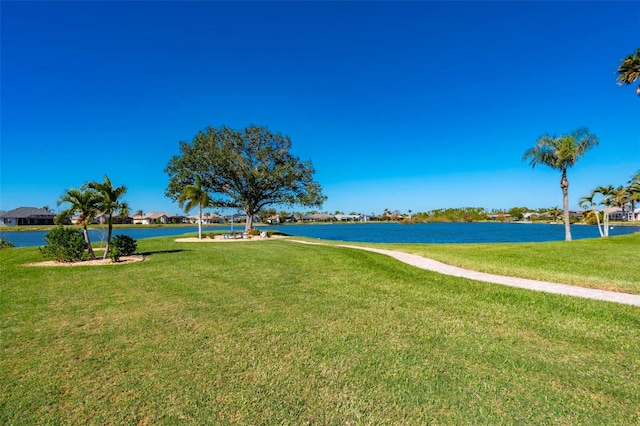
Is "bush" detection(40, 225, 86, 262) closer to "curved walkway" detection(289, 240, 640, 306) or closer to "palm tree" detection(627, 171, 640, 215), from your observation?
"curved walkway" detection(289, 240, 640, 306)

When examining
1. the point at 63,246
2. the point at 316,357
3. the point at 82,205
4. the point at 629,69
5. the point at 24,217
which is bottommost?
the point at 316,357

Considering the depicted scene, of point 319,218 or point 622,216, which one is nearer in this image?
point 622,216

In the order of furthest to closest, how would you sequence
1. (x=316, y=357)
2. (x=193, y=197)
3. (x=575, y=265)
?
(x=193, y=197) < (x=575, y=265) < (x=316, y=357)

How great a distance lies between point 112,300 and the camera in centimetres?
688

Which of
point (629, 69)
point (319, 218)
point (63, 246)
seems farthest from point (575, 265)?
point (319, 218)

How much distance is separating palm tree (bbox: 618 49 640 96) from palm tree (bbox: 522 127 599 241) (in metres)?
5.49

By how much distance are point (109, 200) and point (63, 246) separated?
2335 mm

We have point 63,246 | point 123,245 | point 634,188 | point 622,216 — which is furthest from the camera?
point 622,216

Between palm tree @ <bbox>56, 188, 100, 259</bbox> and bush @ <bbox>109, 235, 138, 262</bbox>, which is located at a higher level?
palm tree @ <bbox>56, 188, 100, 259</bbox>

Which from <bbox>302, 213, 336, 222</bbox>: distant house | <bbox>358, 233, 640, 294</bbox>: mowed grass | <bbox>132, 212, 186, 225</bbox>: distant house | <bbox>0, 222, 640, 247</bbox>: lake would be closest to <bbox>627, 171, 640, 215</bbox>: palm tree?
<bbox>0, 222, 640, 247</bbox>: lake

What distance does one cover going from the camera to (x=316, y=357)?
4.00 m

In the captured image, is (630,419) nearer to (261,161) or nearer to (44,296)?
(44,296)

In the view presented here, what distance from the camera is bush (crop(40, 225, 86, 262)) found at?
12.3 m

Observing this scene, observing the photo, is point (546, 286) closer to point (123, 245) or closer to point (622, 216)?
point (123, 245)
